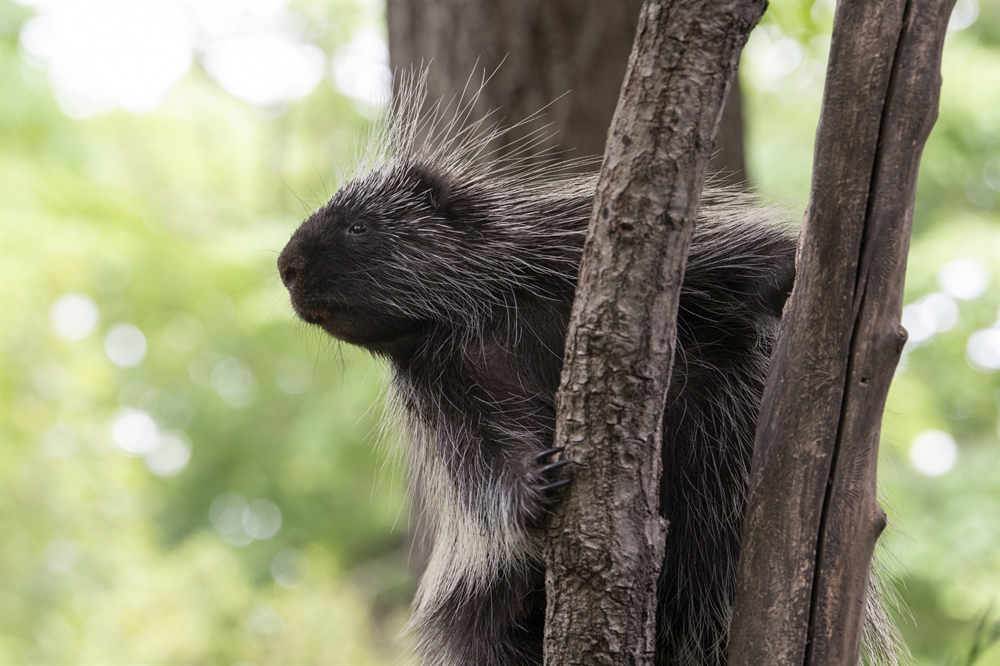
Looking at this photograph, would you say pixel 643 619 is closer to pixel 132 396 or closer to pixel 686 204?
pixel 686 204

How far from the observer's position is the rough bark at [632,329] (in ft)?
3.68

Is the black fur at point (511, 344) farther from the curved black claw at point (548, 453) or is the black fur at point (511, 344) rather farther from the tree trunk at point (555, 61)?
the tree trunk at point (555, 61)

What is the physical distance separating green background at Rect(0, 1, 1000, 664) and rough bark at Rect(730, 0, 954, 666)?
1.86 m

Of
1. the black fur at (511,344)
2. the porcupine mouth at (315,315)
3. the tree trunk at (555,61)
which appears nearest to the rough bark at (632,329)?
the black fur at (511,344)

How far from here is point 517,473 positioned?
56.1 inches

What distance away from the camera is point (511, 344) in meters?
1.78

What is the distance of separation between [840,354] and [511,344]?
0.75 metres

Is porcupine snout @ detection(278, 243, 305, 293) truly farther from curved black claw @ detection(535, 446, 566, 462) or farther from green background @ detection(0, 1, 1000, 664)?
green background @ detection(0, 1, 1000, 664)

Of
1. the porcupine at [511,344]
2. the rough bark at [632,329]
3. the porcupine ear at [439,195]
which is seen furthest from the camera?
the porcupine ear at [439,195]

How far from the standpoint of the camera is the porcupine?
169 centimetres

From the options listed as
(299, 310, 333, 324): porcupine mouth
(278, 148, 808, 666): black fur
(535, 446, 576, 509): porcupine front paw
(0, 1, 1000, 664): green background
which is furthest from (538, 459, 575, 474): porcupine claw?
(0, 1, 1000, 664): green background

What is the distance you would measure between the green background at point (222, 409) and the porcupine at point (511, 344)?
1.44m

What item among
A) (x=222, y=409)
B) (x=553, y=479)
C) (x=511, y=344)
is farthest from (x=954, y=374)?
(x=222, y=409)

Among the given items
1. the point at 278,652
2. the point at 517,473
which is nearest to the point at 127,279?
the point at 278,652
